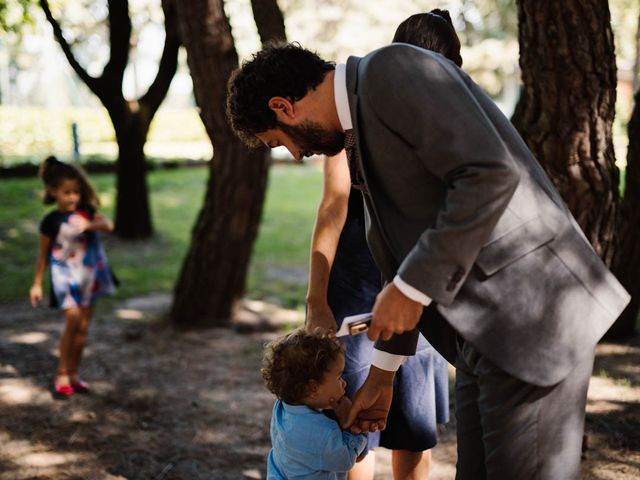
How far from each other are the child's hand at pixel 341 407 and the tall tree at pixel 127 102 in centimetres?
617

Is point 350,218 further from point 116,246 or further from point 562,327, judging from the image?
point 116,246

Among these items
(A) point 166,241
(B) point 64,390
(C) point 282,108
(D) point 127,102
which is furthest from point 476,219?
(A) point 166,241

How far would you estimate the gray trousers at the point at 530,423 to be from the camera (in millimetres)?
1855

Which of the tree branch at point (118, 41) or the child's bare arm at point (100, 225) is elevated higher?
the tree branch at point (118, 41)

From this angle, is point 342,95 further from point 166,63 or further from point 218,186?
point 166,63

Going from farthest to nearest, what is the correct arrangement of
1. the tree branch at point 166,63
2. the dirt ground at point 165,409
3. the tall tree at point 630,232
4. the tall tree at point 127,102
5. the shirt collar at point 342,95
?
the tall tree at point 127,102 → the tree branch at point 166,63 → the tall tree at point 630,232 → the dirt ground at point 165,409 → the shirt collar at point 342,95

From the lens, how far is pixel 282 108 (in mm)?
1985

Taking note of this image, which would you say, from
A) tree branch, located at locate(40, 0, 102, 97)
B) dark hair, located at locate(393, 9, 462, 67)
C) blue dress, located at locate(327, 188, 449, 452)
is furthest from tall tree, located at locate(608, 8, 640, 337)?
tree branch, located at locate(40, 0, 102, 97)

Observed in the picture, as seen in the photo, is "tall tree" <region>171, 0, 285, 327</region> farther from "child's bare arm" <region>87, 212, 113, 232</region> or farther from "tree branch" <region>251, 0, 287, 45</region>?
"child's bare arm" <region>87, 212, 113, 232</region>

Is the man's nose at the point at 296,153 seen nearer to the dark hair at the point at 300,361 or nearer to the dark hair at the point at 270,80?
the dark hair at the point at 270,80

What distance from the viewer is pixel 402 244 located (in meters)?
1.93

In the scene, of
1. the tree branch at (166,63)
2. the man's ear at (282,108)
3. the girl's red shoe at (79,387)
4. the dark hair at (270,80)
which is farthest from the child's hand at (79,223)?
the tree branch at (166,63)

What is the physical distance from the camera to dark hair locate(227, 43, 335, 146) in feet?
6.45

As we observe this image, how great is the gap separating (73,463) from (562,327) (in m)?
3.01
